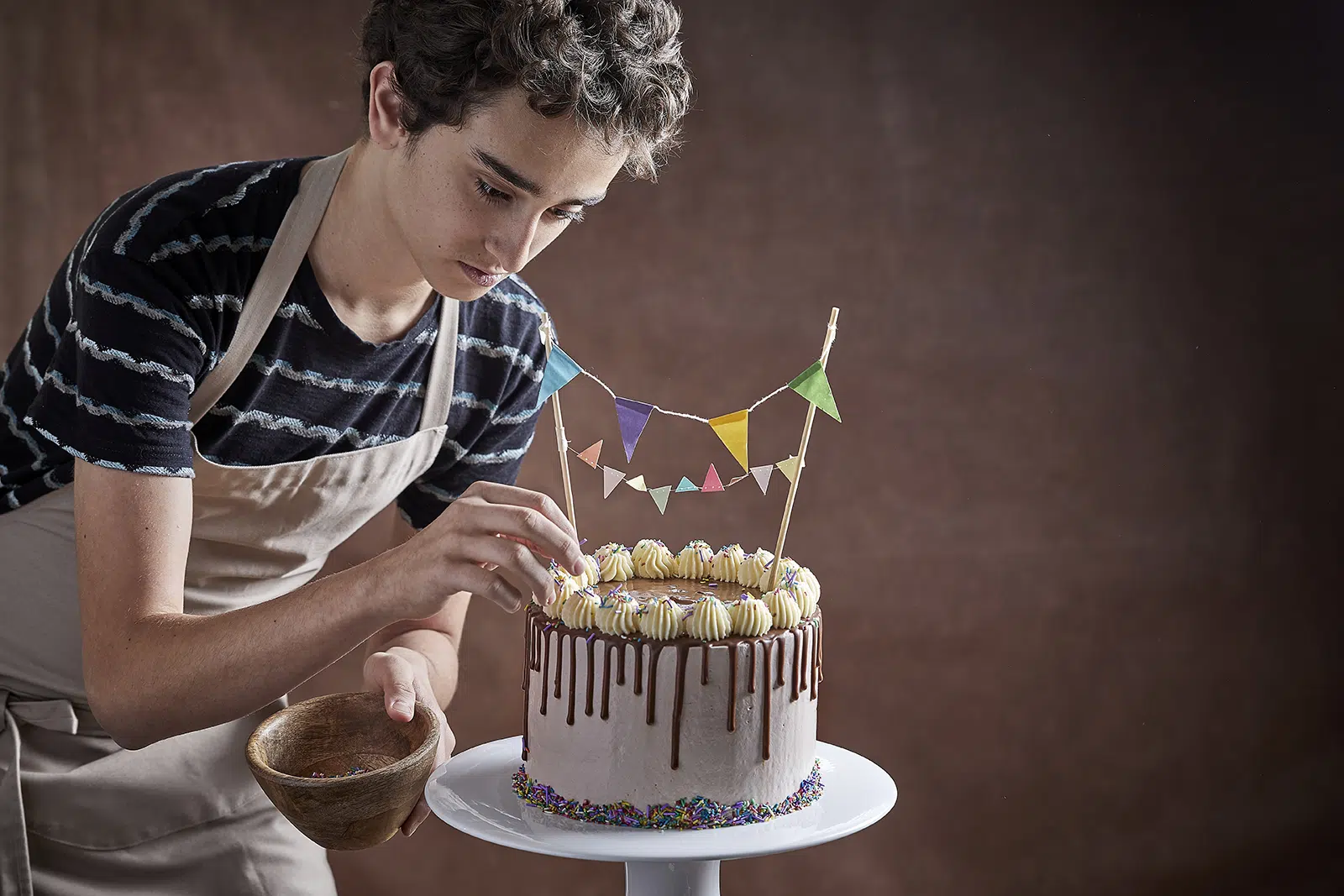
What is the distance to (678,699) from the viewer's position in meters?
1.23

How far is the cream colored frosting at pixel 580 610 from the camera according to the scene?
1.27 metres

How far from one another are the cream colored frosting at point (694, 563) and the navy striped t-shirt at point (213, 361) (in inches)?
11.9

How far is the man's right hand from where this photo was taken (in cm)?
110

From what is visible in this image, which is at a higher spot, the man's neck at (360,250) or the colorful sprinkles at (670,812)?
the man's neck at (360,250)

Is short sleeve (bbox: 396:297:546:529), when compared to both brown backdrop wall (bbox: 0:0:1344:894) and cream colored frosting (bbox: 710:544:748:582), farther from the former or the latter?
brown backdrop wall (bbox: 0:0:1344:894)

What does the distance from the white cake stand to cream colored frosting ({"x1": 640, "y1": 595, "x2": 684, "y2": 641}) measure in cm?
19

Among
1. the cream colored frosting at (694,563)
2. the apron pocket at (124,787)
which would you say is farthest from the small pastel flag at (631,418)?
the apron pocket at (124,787)

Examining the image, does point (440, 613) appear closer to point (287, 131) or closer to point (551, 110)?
point (551, 110)

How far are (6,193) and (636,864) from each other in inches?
60.7

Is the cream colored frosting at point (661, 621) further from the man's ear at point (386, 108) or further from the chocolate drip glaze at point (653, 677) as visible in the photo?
the man's ear at point (386, 108)

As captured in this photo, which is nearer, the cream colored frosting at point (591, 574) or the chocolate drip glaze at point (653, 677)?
the chocolate drip glaze at point (653, 677)

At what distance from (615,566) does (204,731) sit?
1.77 ft

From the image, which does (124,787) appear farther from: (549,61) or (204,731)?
(549,61)

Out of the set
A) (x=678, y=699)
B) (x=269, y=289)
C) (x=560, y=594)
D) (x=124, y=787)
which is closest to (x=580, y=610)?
(x=560, y=594)
